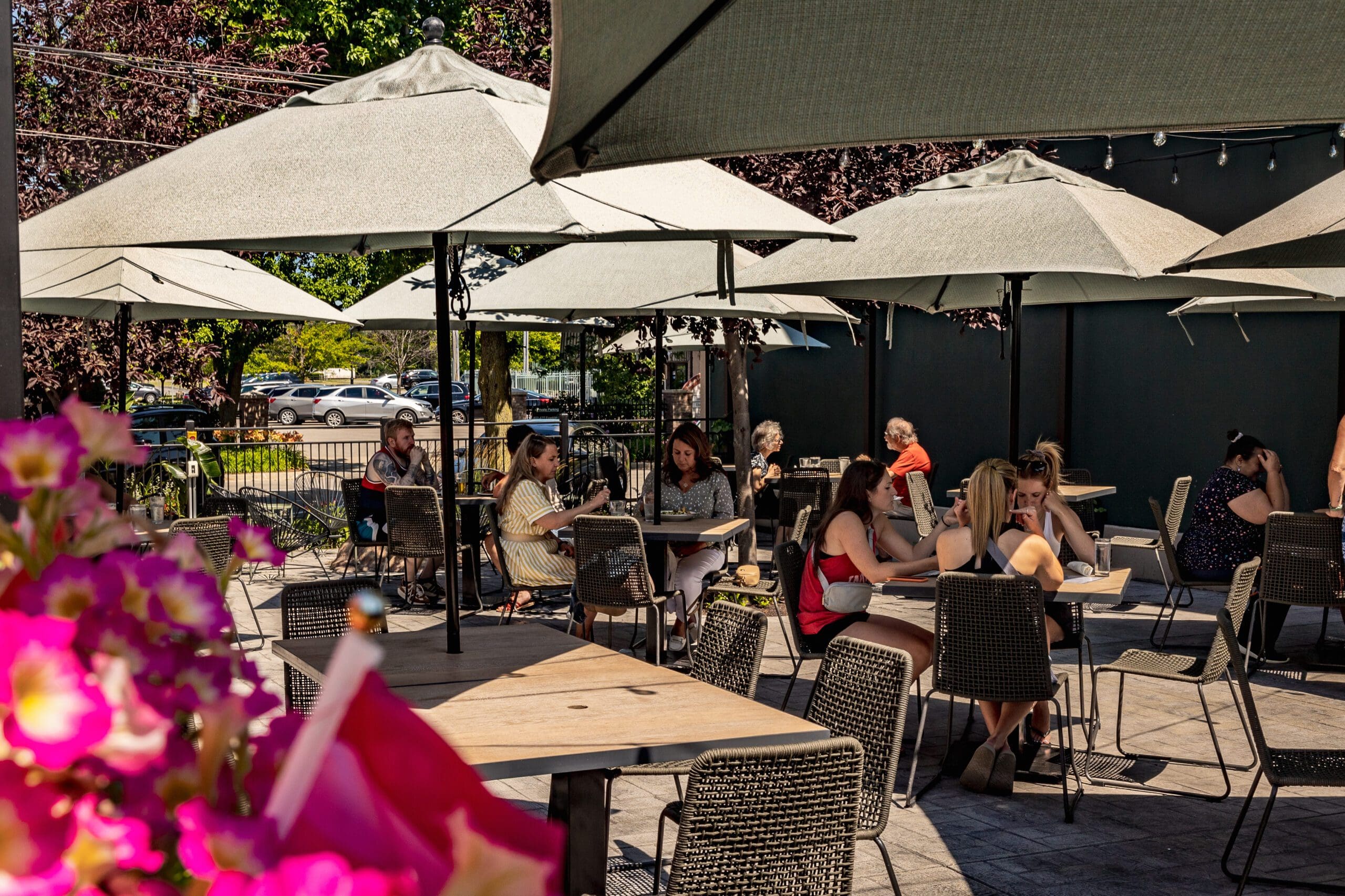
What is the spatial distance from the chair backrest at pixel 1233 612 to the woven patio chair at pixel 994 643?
31.0 inches

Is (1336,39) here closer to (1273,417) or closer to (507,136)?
(507,136)

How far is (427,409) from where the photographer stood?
1767 inches

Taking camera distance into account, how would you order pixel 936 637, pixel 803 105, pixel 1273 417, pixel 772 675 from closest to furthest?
1. pixel 803 105
2. pixel 936 637
3. pixel 772 675
4. pixel 1273 417

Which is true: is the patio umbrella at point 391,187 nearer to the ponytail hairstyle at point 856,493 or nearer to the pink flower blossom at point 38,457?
the ponytail hairstyle at point 856,493

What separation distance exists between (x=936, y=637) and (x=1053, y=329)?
30.2 feet

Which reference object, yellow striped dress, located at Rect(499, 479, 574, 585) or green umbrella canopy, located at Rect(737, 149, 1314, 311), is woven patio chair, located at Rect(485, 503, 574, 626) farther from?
green umbrella canopy, located at Rect(737, 149, 1314, 311)

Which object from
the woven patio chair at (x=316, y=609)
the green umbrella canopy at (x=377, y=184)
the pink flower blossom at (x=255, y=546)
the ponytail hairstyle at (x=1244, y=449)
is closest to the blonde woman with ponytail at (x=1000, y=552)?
the green umbrella canopy at (x=377, y=184)

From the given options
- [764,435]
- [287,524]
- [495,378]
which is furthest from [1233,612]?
[495,378]

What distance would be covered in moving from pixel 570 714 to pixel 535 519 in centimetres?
487

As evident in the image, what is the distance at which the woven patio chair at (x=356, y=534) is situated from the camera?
37.7 ft

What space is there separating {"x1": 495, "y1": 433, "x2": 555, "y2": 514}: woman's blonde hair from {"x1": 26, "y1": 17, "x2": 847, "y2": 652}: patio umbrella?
3510 millimetres

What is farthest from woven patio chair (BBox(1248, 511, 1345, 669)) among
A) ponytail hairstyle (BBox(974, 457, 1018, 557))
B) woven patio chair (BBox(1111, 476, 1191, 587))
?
ponytail hairstyle (BBox(974, 457, 1018, 557))

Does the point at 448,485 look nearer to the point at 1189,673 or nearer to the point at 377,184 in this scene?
the point at 377,184

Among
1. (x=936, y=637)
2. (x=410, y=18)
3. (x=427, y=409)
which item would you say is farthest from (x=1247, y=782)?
(x=427, y=409)
